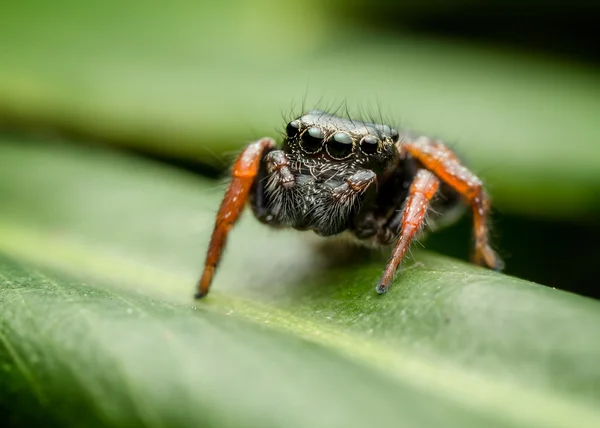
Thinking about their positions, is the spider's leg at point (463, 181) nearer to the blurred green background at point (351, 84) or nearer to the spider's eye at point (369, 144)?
the spider's eye at point (369, 144)

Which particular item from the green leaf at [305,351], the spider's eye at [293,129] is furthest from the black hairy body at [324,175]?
the green leaf at [305,351]

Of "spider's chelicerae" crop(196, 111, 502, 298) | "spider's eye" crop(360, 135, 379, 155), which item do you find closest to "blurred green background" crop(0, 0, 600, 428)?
"spider's chelicerae" crop(196, 111, 502, 298)

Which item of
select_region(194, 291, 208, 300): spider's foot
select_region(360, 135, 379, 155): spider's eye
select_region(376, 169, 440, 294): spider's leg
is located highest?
select_region(360, 135, 379, 155): spider's eye

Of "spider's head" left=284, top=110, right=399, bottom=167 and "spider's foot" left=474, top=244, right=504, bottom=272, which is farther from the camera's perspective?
"spider's foot" left=474, top=244, right=504, bottom=272

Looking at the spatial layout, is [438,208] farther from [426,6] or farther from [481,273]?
[426,6]

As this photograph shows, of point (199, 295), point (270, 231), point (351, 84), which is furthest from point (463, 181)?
point (351, 84)

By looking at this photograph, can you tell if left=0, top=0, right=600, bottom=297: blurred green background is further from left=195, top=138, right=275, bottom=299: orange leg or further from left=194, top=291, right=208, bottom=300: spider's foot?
left=194, top=291, right=208, bottom=300: spider's foot

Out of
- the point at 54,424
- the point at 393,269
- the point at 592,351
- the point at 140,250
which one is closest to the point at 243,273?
the point at 140,250

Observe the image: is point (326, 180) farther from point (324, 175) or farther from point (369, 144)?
point (369, 144)
